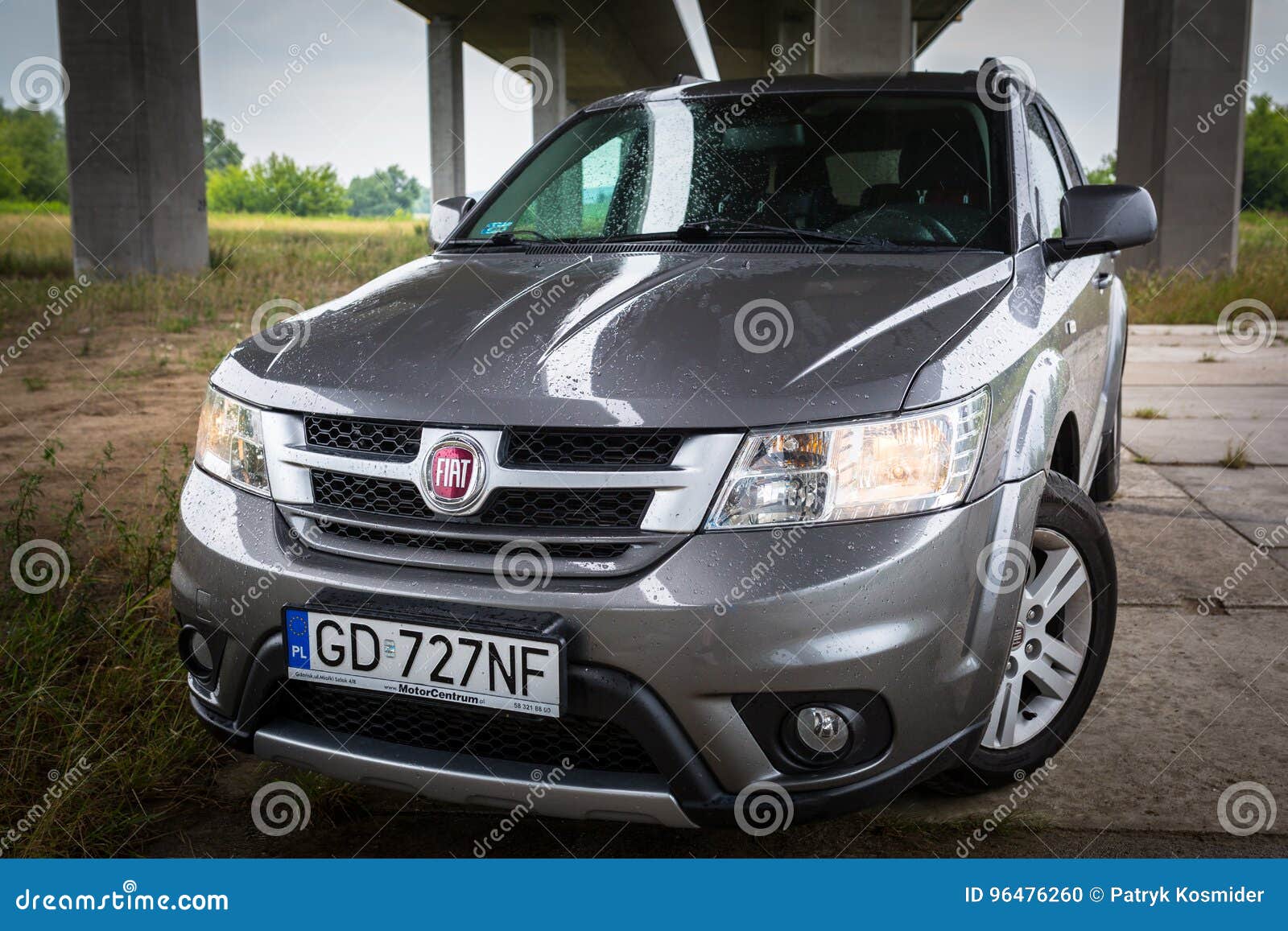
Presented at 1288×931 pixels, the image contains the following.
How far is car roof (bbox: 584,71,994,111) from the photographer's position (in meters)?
3.30

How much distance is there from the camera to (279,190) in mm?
44188

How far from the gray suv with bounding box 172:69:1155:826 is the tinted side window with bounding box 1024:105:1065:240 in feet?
2.23

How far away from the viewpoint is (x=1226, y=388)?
860 cm

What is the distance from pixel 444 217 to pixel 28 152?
33112 mm

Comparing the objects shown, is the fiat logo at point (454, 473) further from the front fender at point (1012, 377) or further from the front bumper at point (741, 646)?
the front fender at point (1012, 377)

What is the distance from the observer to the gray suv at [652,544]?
1896mm

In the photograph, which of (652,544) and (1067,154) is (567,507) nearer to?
(652,544)

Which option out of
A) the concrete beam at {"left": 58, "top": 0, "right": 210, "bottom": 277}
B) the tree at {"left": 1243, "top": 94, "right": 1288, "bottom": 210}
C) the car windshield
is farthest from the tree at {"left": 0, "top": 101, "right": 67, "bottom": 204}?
the tree at {"left": 1243, "top": 94, "right": 1288, "bottom": 210}

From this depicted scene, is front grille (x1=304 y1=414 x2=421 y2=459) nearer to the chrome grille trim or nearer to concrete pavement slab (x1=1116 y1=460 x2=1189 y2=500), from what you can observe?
the chrome grille trim

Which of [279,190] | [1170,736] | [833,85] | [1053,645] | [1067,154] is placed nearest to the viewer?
[1053,645]

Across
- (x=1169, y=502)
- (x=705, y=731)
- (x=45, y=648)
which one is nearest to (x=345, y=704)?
(x=705, y=731)

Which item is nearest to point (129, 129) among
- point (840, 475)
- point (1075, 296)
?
point (1075, 296)

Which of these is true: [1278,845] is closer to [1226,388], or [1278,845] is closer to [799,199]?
[799,199]

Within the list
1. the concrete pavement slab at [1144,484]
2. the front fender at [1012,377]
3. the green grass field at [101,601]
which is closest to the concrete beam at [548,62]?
the green grass field at [101,601]
